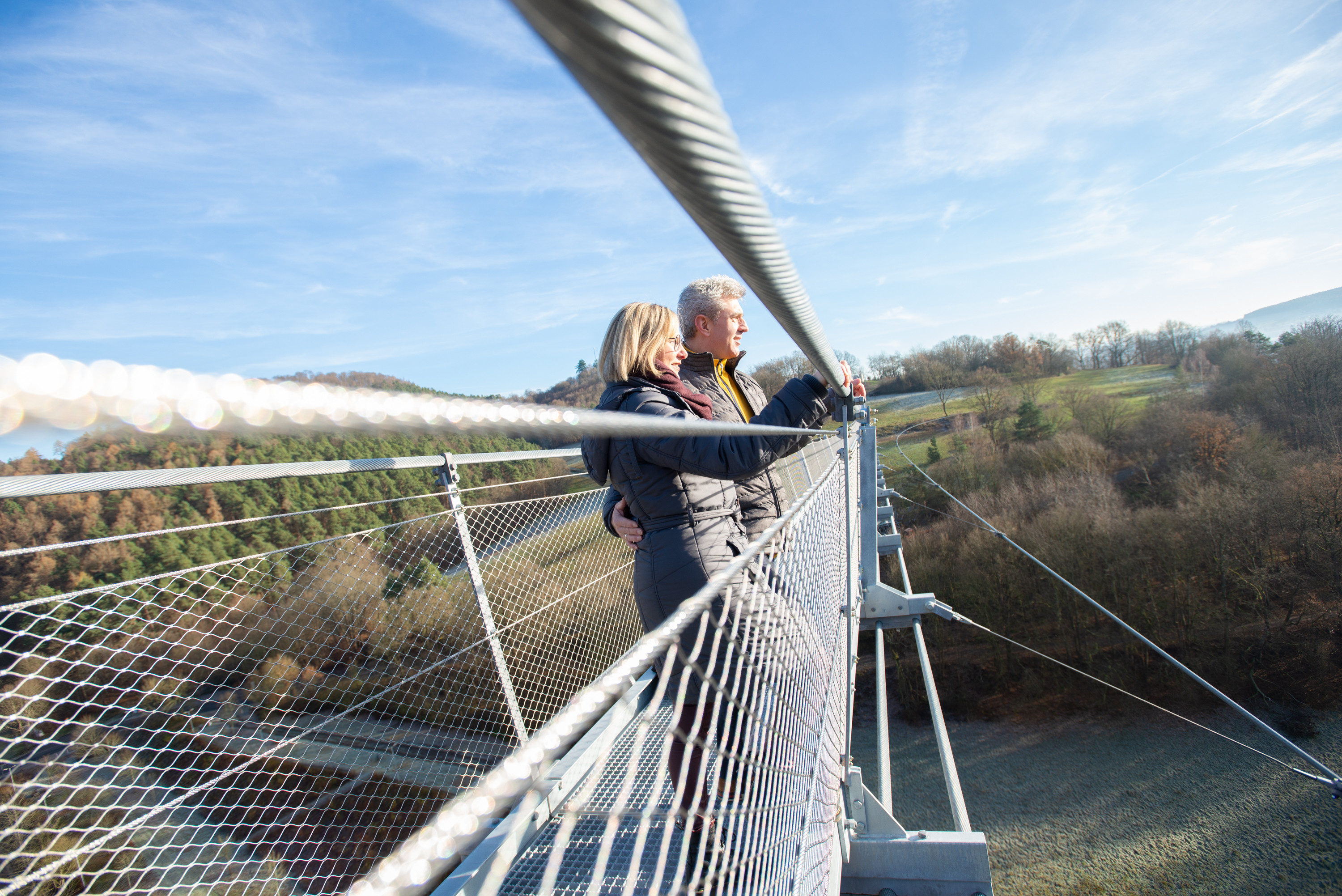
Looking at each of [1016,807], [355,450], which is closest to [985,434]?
[1016,807]

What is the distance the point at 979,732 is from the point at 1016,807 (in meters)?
2.41

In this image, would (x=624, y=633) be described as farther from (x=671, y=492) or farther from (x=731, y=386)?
(x=671, y=492)

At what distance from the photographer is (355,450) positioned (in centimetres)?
1752

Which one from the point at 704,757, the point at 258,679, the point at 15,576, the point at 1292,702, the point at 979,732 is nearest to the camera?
the point at 704,757

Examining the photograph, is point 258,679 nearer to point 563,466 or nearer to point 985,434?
point 563,466

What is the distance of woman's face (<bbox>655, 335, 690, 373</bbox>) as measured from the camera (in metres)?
1.56

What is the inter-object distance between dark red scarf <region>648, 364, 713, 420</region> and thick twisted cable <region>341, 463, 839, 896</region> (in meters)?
0.97

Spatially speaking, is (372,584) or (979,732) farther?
(979,732)

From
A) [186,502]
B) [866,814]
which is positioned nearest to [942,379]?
[186,502]

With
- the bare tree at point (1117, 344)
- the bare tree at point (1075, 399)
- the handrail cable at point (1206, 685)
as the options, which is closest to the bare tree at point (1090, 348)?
the bare tree at point (1117, 344)

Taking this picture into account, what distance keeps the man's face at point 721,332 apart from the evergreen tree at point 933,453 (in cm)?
3133

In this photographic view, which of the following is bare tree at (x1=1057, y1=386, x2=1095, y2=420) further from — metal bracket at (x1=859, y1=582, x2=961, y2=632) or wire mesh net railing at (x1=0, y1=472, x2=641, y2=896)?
metal bracket at (x1=859, y1=582, x2=961, y2=632)

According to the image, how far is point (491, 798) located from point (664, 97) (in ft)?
1.33

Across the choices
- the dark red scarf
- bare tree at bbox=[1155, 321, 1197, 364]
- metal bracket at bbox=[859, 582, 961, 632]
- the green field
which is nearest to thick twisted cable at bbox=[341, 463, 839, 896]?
the dark red scarf
